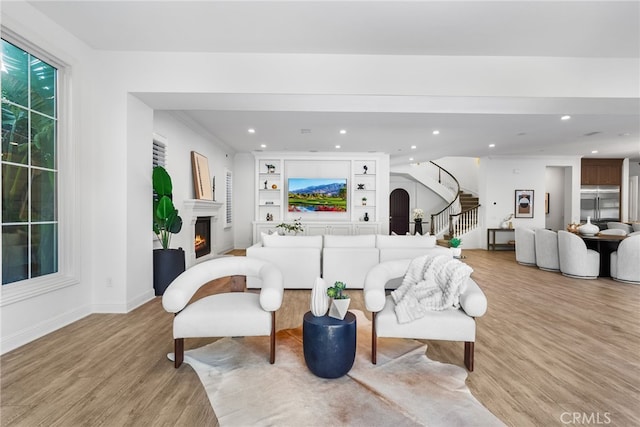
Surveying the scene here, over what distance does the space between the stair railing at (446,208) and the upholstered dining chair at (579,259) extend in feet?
15.9

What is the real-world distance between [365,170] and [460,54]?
5.74m

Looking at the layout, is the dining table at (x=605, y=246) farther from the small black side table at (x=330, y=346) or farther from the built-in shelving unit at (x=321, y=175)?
the small black side table at (x=330, y=346)

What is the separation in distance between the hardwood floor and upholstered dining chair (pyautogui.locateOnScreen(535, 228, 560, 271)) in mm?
2333

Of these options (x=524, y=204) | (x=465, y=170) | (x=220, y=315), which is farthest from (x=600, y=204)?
(x=220, y=315)

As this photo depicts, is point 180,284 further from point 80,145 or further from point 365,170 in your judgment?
point 365,170

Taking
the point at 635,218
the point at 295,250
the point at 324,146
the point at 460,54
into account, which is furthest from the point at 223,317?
the point at 635,218

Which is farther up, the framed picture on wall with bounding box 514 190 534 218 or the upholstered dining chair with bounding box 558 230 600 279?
the framed picture on wall with bounding box 514 190 534 218

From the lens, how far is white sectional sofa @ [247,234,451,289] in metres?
4.66

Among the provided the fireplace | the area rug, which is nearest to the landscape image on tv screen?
the fireplace

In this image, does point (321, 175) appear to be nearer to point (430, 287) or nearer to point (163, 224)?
point (163, 224)

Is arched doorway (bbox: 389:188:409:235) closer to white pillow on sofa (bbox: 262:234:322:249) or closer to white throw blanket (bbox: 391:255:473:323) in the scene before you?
white pillow on sofa (bbox: 262:234:322:249)

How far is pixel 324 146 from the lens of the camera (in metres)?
8.41

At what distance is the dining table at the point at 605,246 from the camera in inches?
230

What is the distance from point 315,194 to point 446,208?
4992 millimetres
